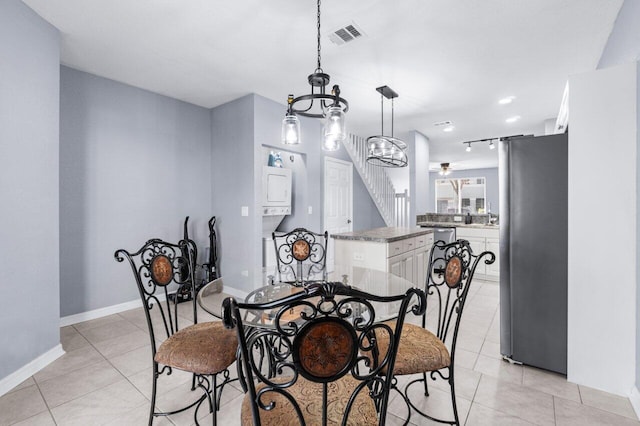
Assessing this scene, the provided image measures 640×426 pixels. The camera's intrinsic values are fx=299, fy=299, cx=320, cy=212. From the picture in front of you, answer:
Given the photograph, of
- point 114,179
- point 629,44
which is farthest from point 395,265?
point 114,179

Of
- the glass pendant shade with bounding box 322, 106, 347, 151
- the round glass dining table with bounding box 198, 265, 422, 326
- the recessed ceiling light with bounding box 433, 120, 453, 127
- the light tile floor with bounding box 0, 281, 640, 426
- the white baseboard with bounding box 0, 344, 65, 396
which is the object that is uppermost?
the recessed ceiling light with bounding box 433, 120, 453, 127

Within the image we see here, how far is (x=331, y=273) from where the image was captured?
2.44m

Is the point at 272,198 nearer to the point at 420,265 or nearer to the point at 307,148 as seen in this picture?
the point at 307,148

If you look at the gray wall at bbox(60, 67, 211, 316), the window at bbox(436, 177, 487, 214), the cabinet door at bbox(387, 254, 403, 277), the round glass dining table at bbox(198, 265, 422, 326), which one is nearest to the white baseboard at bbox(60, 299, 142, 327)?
the gray wall at bbox(60, 67, 211, 316)

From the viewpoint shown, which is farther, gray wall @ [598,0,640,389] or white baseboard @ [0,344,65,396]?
white baseboard @ [0,344,65,396]

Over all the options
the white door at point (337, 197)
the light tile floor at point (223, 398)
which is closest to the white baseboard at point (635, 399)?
the light tile floor at point (223, 398)

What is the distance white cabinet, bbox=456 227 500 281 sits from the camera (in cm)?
488

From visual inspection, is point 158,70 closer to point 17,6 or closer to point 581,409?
point 17,6

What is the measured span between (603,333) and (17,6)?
462 cm

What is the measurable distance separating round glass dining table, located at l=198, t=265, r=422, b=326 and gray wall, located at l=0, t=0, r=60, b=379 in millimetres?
1445

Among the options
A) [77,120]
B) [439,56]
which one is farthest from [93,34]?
[439,56]

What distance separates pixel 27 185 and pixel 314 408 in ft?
8.49

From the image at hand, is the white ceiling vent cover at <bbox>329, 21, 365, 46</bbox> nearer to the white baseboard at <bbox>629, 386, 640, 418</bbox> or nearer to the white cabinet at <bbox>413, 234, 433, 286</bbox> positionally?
the white cabinet at <bbox>413, 234, 433, 286</bbox>

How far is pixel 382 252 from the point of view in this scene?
308 cm
